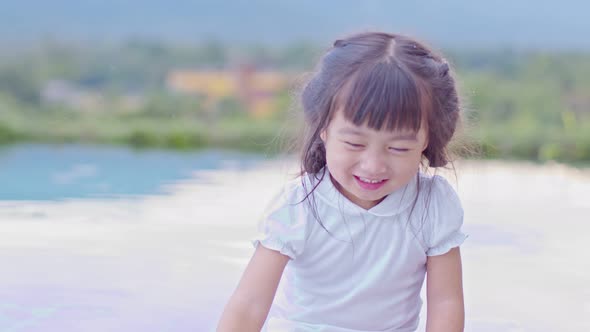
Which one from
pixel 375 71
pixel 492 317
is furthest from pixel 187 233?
pixel 375 71

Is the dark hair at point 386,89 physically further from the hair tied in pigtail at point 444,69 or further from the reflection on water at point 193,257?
the reflection on water at point 193,257

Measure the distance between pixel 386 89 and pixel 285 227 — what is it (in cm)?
23

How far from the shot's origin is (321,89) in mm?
1160

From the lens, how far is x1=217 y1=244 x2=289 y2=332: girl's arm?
1.19 m

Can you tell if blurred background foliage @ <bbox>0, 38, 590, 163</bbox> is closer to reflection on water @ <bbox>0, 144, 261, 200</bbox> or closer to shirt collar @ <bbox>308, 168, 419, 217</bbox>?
reflection on water @ <bbox>0, 144, 261, 200</bbox>

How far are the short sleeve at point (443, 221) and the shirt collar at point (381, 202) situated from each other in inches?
1.2

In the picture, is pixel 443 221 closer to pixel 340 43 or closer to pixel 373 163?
pixel 373 163

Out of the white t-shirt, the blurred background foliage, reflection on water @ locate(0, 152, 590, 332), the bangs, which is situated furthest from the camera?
the blurred background foliage

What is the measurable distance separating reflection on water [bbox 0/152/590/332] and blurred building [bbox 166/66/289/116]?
51.4 inches

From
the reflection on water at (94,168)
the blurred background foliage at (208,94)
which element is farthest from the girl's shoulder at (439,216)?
the blurred background foliage at (208,94)

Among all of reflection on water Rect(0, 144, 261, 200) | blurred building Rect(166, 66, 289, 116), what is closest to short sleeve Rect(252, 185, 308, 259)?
reflection on water Rect(0, 144, 261, 200)

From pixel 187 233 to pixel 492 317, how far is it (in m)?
0.92

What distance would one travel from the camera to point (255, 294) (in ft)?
3.92

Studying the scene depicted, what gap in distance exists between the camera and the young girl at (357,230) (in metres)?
1.14
